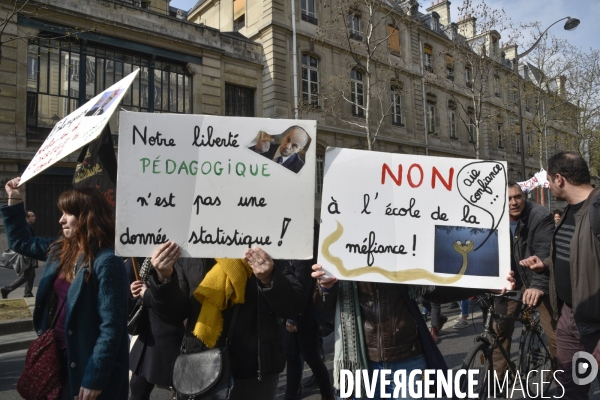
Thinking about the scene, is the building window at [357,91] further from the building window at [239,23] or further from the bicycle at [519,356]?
the bicycle at [519,356]

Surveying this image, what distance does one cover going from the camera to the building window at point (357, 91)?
22.2m

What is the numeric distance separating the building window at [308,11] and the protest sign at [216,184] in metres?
20.0

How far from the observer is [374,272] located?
239cm

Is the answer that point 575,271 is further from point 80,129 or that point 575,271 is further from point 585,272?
point 80,129

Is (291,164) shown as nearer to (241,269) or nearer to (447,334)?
(241,269)

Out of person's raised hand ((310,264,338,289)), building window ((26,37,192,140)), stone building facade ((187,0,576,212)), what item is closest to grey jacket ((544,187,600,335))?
person's raised hand ((310,264,338,289))

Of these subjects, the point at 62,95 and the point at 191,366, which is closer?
the point at 191,366

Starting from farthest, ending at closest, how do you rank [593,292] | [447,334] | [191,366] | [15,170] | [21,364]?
[15,170]
[447,334]
[21,364]
[593,292]
[191,366]

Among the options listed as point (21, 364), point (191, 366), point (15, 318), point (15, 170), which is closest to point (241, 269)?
point (191, 366)

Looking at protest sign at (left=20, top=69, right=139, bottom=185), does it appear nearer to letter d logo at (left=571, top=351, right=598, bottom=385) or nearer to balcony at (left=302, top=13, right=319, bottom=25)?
letter d logo at (left=571, top=351, right=598, bottom=385)

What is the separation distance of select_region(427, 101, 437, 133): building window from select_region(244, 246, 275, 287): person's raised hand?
26169mm

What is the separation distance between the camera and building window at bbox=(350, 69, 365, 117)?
2216 centimetres

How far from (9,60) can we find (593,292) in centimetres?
1539

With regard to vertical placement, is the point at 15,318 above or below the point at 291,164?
below
